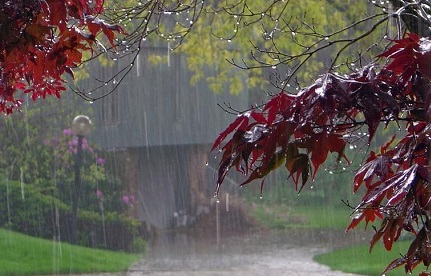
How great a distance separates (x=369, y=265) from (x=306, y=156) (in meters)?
9.97

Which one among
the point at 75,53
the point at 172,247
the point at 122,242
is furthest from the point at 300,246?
the point at 75,53

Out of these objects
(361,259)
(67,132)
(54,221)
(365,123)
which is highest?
(67,132)

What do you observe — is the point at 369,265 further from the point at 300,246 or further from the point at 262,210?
the point at 262,210

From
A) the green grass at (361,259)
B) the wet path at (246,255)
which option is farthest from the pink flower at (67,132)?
the green grass at (361,259)

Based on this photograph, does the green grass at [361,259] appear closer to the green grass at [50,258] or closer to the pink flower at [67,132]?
the green grass at [50,258]

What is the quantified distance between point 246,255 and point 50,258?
13.2ft

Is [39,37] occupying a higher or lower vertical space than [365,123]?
higher

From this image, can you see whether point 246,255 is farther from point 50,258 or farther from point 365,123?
point 365,123

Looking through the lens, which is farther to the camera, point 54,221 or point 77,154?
point 54,221

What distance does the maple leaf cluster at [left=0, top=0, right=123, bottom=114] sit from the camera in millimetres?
2350

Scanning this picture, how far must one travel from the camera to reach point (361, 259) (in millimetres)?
12953

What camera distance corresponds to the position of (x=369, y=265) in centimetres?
1173

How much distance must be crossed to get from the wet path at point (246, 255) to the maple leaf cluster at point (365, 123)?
8599mm

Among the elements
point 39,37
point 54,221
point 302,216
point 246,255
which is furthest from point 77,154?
point 39,37
